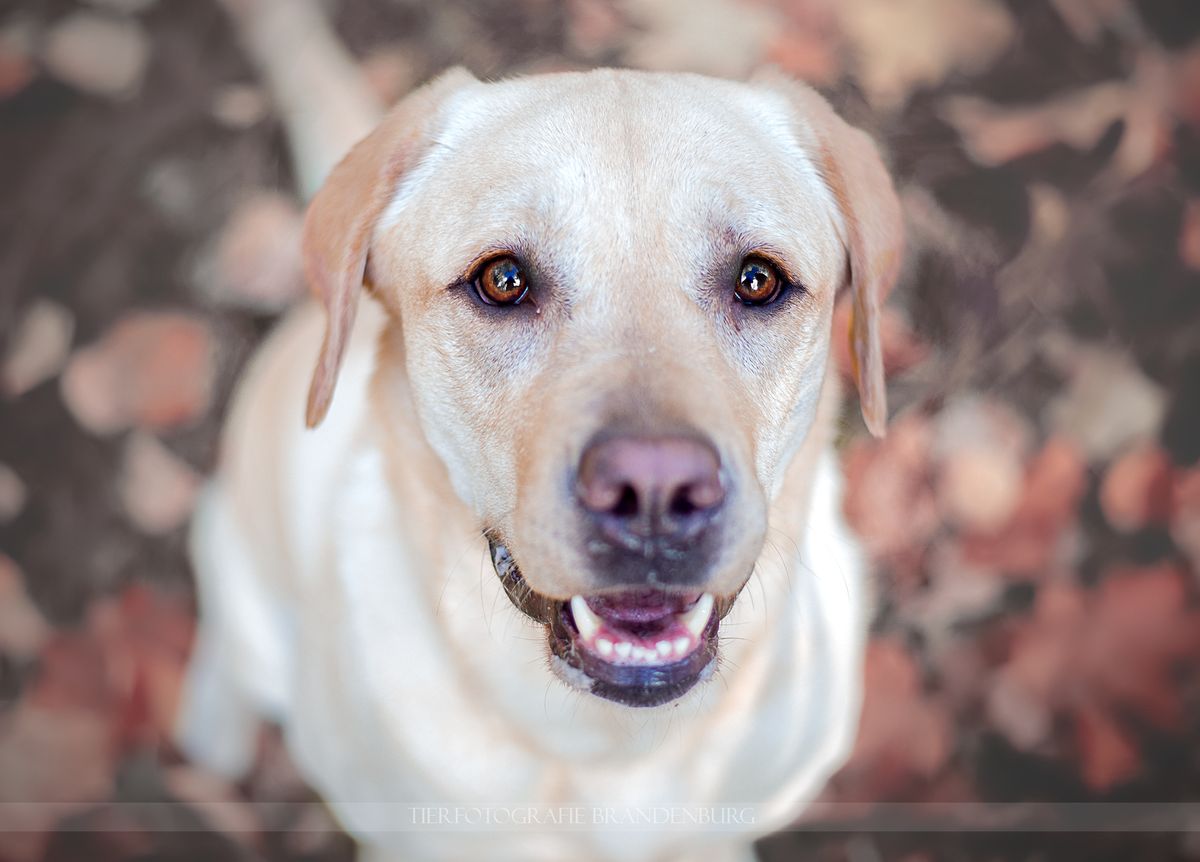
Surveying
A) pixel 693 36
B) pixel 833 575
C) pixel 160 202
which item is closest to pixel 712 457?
pixel 833 575

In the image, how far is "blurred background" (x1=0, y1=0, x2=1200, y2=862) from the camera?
9.27 ft

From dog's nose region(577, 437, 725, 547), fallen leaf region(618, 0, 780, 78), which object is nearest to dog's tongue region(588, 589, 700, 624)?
dog's nose region(577, 437, 725, 547)

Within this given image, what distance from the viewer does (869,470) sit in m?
2.97

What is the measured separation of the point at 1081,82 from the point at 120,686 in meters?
3.49

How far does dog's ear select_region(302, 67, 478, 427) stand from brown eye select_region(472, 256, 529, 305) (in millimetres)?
279

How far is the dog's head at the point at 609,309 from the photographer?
1428 millimetres

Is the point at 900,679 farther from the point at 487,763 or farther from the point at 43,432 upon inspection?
the point at 43,432

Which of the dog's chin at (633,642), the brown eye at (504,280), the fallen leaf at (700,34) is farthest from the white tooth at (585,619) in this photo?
the fallen leaf at (700,34)

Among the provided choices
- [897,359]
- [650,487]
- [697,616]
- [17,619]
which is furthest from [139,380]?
[897,359]

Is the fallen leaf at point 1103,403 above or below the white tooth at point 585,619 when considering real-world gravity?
below

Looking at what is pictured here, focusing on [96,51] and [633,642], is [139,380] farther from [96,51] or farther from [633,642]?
[633,642]

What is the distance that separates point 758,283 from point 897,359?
4.87 ft

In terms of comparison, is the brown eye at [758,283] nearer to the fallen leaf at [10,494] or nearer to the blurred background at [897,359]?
the blurred background at [897,359]

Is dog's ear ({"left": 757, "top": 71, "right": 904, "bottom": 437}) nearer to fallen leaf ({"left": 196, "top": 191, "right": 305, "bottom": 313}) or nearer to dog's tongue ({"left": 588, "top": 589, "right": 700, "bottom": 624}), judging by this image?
dog's tongue ({"left": 588, "top": 589, "right": 700, "bottom": 624})
